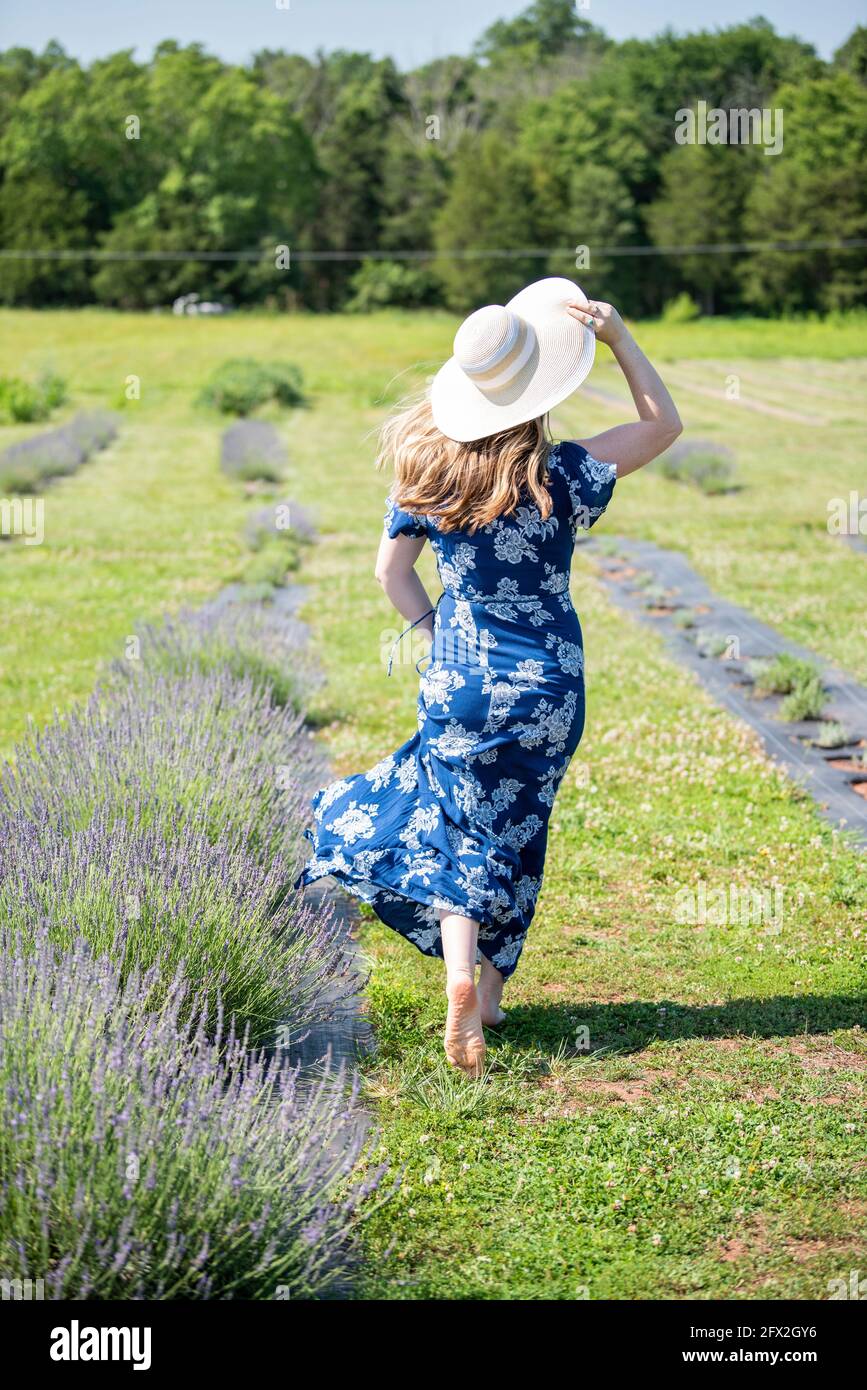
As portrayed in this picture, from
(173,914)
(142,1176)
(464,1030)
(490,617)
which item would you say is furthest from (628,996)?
(142,1176)

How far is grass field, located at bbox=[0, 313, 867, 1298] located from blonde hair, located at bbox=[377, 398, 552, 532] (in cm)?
26

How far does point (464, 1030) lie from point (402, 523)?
144cm

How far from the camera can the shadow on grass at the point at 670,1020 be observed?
4363 millimetres

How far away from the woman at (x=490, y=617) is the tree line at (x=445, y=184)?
60890 millimetres

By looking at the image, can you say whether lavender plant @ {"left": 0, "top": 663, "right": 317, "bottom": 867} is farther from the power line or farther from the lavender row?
the power line

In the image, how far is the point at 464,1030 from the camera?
383 centimetres

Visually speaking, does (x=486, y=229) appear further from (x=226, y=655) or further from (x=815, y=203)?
(x=226, y=655)

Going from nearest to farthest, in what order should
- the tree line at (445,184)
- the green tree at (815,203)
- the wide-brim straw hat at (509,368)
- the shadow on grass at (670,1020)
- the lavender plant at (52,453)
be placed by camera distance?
the wide-brim straw hat at (509,368) < the shadow on grass at (670,1020) < the lavender plant at (52,453) < the green tree at (815,203) < the tree line at (445,184)

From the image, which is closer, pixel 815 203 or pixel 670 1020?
pixel 670 1020

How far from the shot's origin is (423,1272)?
124 inches

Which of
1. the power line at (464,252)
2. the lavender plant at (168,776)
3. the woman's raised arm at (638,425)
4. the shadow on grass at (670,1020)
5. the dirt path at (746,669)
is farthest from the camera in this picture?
the power line at (464,252)

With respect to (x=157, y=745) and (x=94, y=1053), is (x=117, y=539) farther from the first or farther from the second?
(x=94, y=1053)

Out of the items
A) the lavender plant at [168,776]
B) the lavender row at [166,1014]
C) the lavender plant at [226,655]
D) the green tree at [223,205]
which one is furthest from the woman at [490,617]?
the green tree at [223,205]

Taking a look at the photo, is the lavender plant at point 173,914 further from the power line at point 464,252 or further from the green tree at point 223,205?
the green tree at point 223,205
